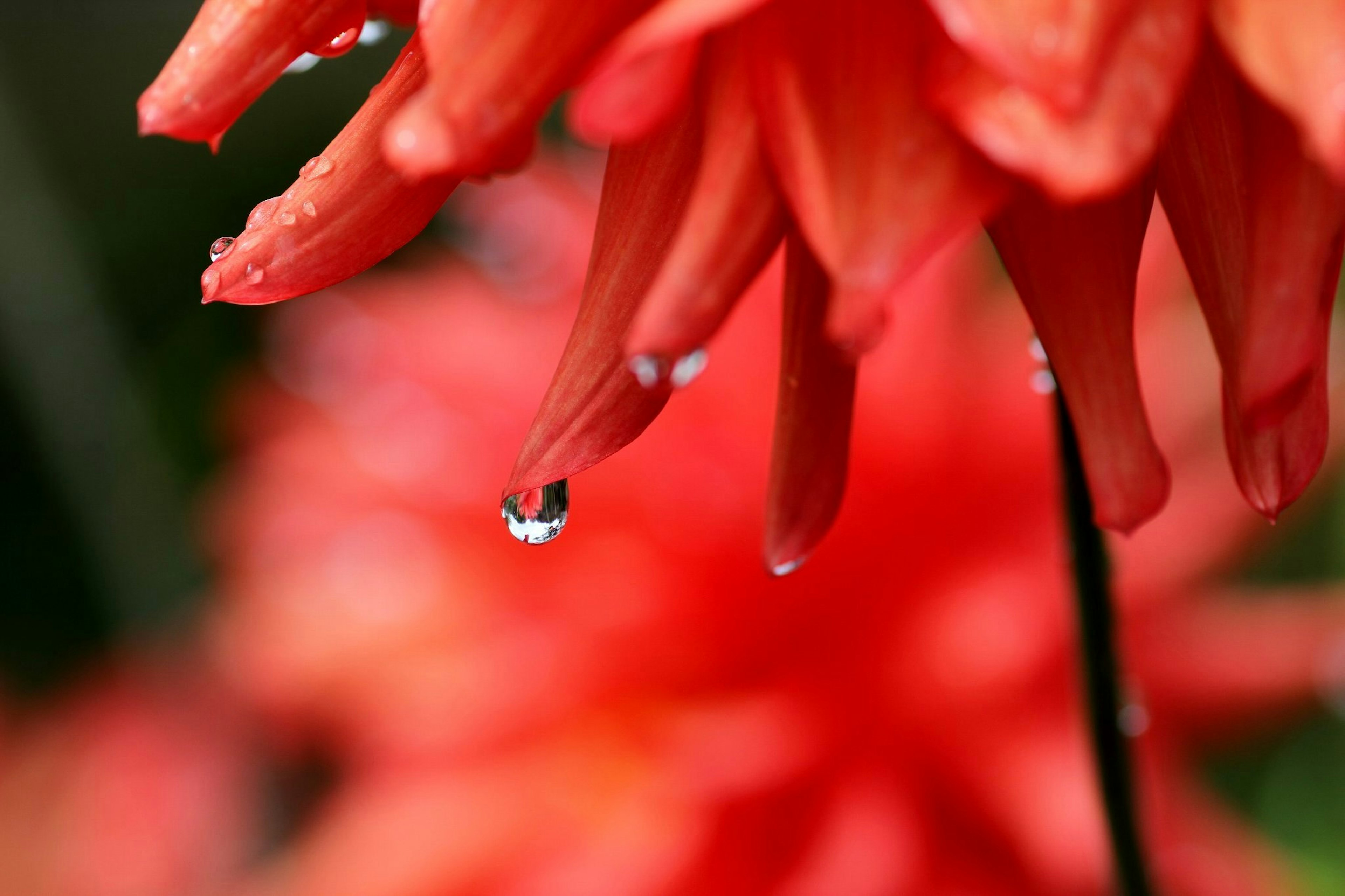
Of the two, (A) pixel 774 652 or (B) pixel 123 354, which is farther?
(B) pixel 123 354

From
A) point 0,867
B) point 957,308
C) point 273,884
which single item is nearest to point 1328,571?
point 957,308

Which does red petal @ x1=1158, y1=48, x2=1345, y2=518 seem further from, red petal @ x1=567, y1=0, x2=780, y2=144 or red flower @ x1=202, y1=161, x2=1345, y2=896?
red flower @ x1=202, y1=161, x2=1345, y2=896

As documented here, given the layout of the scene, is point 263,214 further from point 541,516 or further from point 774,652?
point 774,652

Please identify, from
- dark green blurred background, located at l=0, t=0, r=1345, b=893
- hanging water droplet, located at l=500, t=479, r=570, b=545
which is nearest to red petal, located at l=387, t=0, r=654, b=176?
hanging water droplet, located at l=500, t=479, r=570, b=545

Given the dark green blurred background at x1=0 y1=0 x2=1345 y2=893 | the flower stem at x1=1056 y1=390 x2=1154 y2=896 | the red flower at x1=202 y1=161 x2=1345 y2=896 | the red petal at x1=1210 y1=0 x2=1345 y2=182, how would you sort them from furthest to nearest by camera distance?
the dark green blurred background at x1=0 y1=0 x2=1345 y2=893 < the red flower at x1=202 y1=161 x2=1345 y2=896 < the flower stem at x1=1056 y1=390 x2=1154 y2=896 < the red petal at x1=1210 y1=0 x2=1345 y2=182

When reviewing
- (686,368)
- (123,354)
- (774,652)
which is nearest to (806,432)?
(686,368)

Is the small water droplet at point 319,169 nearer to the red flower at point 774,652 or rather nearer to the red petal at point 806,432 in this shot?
the red petal at point 806,432

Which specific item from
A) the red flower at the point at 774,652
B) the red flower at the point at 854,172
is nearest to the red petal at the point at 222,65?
the red flower at the point at 854,172
